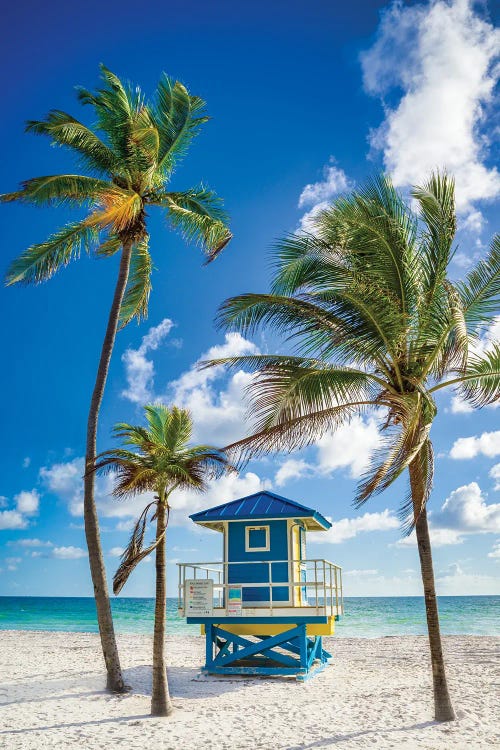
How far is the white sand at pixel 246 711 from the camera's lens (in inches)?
385

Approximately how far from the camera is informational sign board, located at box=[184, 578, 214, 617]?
49.7 feet

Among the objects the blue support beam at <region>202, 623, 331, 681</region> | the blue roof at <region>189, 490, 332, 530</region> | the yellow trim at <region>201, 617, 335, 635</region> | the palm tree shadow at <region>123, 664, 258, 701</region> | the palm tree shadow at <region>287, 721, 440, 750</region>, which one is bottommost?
the palm tree shadow at <region>287, 721, 440, 750</region>

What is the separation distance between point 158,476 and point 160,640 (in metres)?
2.89

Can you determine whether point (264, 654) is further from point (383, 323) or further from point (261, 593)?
point (383, 323)

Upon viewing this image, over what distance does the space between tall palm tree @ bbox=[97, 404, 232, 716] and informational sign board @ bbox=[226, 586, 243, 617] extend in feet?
11.4

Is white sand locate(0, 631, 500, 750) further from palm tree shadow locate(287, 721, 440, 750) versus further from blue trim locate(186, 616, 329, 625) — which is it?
blue trim locate(186, 616, 329, 625)

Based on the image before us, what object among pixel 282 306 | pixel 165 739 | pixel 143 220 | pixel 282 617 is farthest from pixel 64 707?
pixel 143 220

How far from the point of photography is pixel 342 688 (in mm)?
14109

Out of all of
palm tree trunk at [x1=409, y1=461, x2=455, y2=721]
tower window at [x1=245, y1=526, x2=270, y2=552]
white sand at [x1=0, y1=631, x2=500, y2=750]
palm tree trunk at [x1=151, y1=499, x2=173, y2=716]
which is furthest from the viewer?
tower window at [x1=245, y1=526, x2=270, y2=552]

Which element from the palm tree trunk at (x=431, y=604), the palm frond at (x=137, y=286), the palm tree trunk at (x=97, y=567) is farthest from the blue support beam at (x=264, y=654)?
the palm frond at (x=137, y=286)

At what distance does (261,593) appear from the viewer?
15672mm

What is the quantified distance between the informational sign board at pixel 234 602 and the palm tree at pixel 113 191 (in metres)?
2.93

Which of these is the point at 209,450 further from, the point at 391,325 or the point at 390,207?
the point at 390,207

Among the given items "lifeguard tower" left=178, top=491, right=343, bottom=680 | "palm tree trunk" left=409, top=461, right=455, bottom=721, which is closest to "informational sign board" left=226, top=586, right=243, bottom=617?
"lifeguard tower" left=178, top=491, right=343, bottom=680
